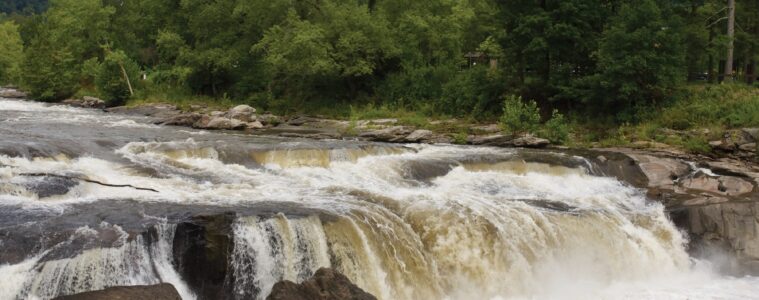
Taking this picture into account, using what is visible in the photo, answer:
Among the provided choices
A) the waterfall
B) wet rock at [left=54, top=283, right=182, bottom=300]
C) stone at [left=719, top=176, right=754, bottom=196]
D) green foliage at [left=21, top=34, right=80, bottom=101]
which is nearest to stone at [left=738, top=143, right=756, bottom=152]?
stone at [left=719, top=176, right=754, bottom=196]

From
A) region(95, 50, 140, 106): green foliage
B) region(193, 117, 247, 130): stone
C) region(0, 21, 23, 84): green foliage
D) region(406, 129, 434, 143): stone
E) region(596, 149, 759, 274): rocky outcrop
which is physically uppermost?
region(0, 21, 23, 84): green foliage

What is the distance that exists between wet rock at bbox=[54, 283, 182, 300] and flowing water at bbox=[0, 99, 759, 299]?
49.1 inches

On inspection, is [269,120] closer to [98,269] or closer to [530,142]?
[530,142]

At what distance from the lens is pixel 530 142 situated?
85.8 feet

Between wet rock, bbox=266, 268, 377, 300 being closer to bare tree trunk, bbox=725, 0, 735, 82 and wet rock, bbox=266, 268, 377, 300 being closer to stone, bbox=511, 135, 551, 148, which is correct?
stone, bbox=511, 135, 551, 148

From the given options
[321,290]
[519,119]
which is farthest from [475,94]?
[321,290]

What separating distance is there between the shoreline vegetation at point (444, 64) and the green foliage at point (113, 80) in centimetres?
10

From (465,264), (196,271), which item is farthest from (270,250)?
(465,264)

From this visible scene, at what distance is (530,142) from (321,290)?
1776cm

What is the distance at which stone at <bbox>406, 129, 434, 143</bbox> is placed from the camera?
2819 centimetres

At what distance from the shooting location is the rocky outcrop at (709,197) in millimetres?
16453

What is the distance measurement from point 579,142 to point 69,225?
2114 centimetres

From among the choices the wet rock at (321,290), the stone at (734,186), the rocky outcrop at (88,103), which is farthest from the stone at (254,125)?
the wet rock at (321,290)

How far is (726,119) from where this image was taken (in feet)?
81.6
